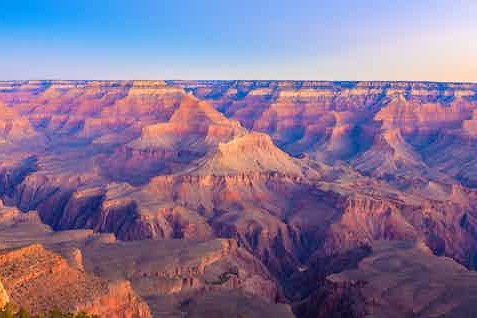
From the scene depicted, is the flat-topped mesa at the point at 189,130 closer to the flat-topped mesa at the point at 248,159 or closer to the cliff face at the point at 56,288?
the flat-topped mesa at the point at 248,159

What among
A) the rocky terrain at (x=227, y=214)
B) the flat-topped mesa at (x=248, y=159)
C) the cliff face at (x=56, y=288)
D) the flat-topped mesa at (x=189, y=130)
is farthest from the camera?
the flat-topped mesa at (x=189, y=130)

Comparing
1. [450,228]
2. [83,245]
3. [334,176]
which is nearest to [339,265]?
[83,245]

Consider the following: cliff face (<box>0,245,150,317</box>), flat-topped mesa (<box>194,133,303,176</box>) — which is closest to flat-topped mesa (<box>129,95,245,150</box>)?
flat-topped mesa (<box>194,133,303,176</box>)

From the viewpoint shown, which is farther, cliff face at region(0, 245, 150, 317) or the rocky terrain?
the rocky terrain

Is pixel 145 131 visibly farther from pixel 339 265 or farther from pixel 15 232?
pixel 339 265

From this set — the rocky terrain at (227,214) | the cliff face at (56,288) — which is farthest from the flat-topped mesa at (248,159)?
the cliff face at (56,288)

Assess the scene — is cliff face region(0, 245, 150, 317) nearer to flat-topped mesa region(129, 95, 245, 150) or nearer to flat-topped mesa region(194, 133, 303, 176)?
flat-topped mesa region(194, 133, 303, 176)

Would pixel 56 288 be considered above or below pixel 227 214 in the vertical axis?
above

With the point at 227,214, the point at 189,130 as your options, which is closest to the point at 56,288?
the point at 227,214

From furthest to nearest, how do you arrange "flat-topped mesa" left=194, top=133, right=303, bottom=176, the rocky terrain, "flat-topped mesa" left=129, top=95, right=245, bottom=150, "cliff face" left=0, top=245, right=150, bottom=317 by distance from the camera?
"flat-topped mesa" left=129, top=95, right=245, bottom=150
"flat-topped mesa" left=194, top=133, right=303, bottom=176
the rocky terrain
"cliff face" left=0, top=245, right=150, bottom=317

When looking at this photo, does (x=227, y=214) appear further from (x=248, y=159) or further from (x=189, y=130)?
(x=189, y=130)

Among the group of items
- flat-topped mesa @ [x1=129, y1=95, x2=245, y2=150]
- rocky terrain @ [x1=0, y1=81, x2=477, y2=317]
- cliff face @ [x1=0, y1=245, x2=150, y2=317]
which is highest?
cliff face @ [x1=0, y1=245, x2=150, y2=317]
